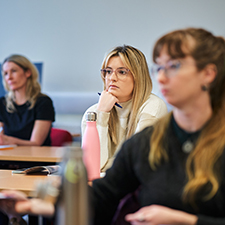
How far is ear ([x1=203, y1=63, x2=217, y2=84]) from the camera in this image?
88 centimetres

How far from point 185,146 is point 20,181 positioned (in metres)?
0.79

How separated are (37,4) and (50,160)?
2.90m

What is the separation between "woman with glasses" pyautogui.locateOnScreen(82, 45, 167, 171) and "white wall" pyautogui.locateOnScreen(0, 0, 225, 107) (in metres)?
2.07

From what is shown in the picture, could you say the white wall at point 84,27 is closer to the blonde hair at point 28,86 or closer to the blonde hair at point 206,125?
the blonde hair at point 28,86

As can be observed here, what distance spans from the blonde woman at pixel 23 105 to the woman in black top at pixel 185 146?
195 centimetres

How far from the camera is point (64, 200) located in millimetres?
646

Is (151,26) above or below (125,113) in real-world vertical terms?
above

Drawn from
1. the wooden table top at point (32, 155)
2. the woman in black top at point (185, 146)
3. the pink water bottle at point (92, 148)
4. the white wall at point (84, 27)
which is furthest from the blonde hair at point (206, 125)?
the white wall at point (84, 27)

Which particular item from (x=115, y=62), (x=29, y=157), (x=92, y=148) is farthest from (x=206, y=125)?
(x=29, y=157)

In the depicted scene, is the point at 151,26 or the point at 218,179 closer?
the point at 218,179

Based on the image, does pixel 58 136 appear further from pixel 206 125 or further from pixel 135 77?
pixel 206 125

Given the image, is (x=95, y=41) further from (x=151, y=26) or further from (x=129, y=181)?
(x=129, y=181)

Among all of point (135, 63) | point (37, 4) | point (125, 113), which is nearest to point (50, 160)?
point (125, 113)

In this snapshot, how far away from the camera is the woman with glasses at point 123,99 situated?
5.68 ft
